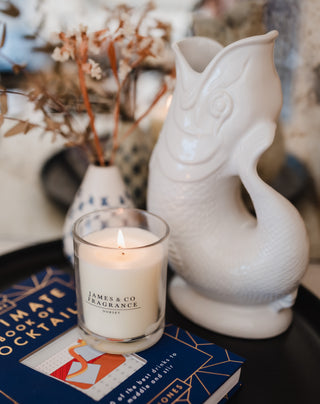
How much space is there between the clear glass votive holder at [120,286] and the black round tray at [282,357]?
10cm

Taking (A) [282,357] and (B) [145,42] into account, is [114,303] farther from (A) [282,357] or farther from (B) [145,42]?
(B) [145,42]

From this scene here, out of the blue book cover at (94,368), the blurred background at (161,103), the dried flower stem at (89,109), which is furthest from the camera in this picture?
the blurred background at (161,103)

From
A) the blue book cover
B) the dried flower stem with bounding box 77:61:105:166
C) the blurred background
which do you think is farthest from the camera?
the blurred background

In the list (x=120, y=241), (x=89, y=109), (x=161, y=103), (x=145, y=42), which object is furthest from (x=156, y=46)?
(x=161, y=103)

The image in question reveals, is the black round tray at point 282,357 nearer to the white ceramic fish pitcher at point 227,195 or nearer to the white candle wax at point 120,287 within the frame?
the white ceramic fish pitcher at point 227,195

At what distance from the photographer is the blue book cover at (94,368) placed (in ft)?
1.33

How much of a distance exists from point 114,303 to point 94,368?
7 cm

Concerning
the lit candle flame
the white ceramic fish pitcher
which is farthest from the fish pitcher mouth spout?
the lit candle flame

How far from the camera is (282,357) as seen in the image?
0.51 m

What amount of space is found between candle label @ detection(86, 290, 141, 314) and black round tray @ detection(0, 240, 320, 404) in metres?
0.13

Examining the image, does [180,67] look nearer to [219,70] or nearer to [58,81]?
[219,70]

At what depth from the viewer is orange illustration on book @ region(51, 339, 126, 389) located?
422mm

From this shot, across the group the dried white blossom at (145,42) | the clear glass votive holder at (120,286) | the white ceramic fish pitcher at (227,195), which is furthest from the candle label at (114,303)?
the dried white blossom at (145,42)

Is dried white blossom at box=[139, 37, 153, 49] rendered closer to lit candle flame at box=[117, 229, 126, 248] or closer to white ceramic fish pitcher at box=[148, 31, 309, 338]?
white ceramic fish pitcher at box=[148, 31, 309, 338]
